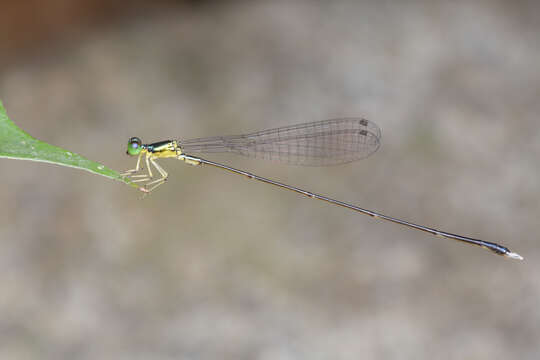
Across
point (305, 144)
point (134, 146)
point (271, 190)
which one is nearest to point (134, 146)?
point (134, 146)

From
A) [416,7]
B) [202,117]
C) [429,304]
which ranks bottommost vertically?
[429,304]

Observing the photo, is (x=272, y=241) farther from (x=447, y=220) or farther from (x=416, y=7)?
(x=416, y=7)

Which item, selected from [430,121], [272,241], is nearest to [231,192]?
[272,241]

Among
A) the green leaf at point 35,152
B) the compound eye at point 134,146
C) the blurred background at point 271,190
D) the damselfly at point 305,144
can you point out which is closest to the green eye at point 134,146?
the compound eye at point 134,146

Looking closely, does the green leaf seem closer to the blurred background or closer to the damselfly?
the damselfly

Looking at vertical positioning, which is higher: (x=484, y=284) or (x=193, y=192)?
(x=193, y=192)

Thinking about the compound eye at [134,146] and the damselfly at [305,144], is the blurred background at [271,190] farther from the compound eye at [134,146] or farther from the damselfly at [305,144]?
the compound eye at [134,146]
